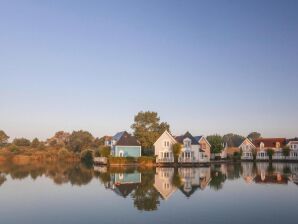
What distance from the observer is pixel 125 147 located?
65.9 m

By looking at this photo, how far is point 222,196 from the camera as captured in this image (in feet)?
81.7

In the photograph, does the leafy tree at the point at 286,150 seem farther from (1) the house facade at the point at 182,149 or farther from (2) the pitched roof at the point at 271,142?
(1) the house facade at the point at 182,149

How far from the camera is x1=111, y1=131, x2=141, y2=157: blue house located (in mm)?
65688

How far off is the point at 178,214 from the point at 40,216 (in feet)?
23.7

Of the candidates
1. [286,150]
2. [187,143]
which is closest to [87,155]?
[187,143]

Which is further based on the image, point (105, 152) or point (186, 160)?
point (105, 152)

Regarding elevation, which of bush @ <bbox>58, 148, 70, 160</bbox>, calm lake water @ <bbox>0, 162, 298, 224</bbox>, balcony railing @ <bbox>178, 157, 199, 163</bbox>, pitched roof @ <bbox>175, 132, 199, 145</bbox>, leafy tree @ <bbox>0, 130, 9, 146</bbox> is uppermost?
leafy tree @ <bbox>0, 130, 9, 146</bbox>

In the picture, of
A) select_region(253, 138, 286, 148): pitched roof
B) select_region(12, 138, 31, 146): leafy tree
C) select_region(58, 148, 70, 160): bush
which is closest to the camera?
select_region(253, 138, 286, 148): pitched roof

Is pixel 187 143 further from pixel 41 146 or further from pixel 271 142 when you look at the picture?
pixel 41 146

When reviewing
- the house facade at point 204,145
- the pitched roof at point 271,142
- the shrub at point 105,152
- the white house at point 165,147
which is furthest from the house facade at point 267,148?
the shrub at point 105,152

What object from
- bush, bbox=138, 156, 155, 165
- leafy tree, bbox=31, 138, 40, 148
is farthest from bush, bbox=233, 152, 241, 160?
leafy tree, bbox=31, 138, 40, 148

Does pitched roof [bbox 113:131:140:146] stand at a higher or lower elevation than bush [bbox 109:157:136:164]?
higher

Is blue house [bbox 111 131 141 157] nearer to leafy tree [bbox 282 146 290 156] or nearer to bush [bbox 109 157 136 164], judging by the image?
bush [bbox 109 157 136 164]

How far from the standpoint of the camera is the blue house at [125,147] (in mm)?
65688
